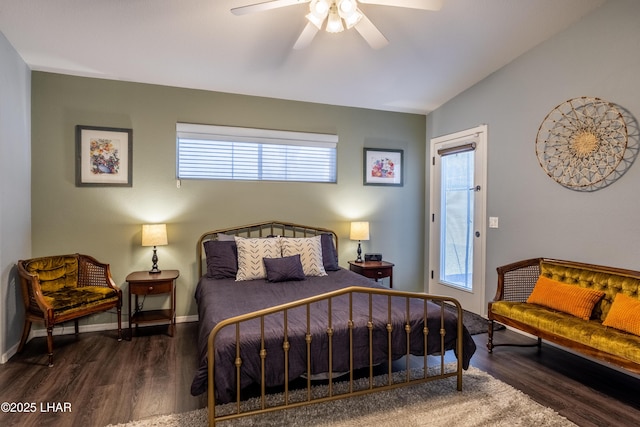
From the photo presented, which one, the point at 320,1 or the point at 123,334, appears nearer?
the point at 320,1

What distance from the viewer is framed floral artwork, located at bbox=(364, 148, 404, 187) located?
15.9 ft

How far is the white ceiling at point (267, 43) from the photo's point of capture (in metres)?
2.82

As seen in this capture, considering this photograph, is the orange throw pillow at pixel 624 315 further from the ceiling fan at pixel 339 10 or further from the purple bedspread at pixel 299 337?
the ceiling fan at pixel 339 10

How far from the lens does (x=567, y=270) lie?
3197mm

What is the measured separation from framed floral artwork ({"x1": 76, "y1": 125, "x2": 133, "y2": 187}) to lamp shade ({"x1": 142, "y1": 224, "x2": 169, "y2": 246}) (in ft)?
A: 1.96

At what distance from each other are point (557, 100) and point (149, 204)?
14.3 ft

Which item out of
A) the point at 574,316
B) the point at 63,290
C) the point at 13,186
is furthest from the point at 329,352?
the point at 13,186

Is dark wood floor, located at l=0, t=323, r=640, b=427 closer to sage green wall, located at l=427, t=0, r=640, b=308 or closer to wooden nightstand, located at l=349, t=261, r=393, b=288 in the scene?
sage green wall, located at l=427, t=0, r=640, b=308

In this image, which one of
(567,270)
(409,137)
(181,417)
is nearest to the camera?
(181,417)

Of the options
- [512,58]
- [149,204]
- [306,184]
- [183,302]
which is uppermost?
[512,58]

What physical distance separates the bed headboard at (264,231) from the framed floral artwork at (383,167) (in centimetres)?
98

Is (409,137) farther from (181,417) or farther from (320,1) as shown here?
(181,417)

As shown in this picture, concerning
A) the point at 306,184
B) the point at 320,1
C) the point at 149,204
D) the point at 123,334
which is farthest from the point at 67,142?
the point at 320,1

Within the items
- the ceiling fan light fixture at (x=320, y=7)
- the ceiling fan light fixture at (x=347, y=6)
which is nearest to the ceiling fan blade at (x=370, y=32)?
the ceiling fan light fixture at (x=347, y=6)
